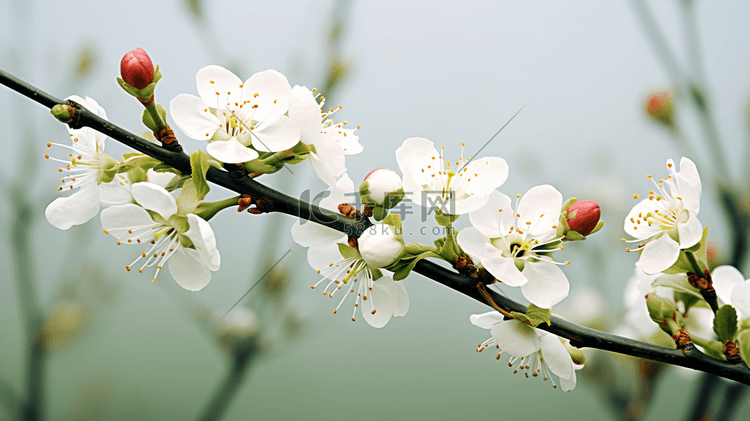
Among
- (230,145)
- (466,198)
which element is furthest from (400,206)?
(230,145)

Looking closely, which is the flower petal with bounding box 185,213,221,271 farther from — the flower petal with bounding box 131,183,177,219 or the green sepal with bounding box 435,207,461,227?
the green sepal with bounding box 435,207,461,227

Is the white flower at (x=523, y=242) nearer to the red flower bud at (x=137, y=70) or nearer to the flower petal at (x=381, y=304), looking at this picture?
the flower petal at (x=381, y=304)

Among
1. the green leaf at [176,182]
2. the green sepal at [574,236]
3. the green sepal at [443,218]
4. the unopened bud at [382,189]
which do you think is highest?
the green leaf at [176,182]

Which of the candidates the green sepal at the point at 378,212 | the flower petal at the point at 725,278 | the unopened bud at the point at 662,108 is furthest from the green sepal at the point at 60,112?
the unopened bud at the point at 662,108

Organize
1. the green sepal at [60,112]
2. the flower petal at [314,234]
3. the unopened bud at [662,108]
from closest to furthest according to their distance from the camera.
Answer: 1. the green sepal at [60,112]
2. the flower petal at [314,234]
3. the unopened bud at [662,108]

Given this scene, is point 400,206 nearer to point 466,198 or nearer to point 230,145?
point 466,198

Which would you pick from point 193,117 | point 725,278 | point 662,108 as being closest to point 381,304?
point 193,117

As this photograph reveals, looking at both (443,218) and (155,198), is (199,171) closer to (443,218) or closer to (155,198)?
(155,198)
